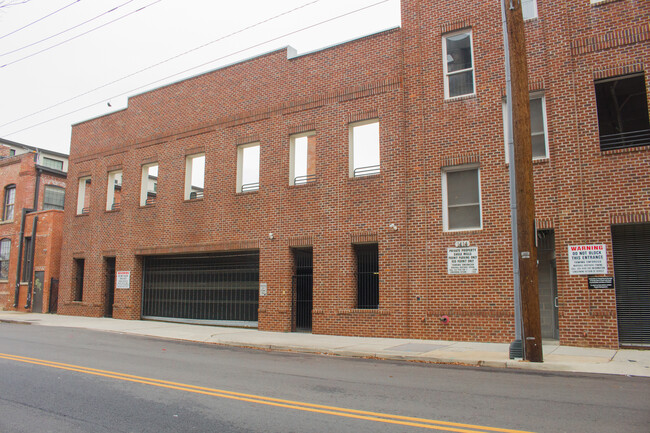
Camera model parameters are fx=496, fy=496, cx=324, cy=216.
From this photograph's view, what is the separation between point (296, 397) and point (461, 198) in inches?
370

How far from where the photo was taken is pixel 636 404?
6.64 meters

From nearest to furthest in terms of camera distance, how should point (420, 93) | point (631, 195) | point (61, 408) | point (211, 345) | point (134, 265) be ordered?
point (61, 408), point (631, 195), point (211, 345), point (420, 93), point (134, 265)

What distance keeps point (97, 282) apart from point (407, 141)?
54.2ft

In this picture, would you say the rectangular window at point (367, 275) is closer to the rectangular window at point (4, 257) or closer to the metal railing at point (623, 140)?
the metal railing at point (623, 140)

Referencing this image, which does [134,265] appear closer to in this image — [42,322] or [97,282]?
[97,282]

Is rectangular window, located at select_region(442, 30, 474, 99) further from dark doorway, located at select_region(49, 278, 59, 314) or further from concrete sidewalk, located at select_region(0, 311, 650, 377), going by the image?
dark doorway, located at select_region(49, 278, 59, 314)

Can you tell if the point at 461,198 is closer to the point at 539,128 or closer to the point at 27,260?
the point at 539,128

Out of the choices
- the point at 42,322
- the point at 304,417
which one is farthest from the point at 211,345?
the point at 42,322

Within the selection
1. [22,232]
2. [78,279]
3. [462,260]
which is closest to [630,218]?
[462,260]

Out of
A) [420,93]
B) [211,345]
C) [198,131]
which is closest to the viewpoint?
[211,345]

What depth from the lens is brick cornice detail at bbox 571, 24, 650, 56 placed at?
41.3ft

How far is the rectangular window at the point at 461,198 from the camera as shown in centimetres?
1444

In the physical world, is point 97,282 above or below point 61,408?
above

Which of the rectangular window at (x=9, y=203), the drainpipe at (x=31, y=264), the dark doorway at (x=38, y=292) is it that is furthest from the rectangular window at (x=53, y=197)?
the dark doorway at (x=38, y=292)
